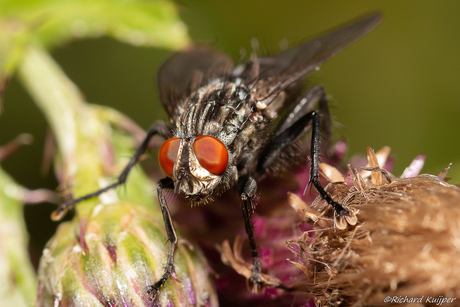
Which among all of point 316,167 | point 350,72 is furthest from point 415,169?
point 350,72

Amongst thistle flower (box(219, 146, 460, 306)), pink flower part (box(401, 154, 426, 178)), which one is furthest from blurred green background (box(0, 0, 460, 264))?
thistle flower (box(219, 146, 460, 306))

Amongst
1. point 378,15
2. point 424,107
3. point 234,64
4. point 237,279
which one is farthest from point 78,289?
point 424,107

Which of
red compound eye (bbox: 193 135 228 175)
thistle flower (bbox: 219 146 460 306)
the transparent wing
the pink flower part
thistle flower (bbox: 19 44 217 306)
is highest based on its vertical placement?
the transparent wing

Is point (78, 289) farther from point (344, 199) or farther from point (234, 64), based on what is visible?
point (234, 64)

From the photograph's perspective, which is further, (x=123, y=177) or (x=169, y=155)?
(x=123, y=177)

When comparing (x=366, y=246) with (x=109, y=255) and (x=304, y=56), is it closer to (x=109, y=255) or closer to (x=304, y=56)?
(x=109, y=255)

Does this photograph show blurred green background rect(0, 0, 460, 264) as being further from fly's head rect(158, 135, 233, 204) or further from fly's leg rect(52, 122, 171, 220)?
fly's head rect(158, 135, 233, 204)

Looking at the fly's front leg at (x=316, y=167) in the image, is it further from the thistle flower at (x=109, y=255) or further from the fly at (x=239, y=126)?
the thistle flower at (x=109, y=255)
